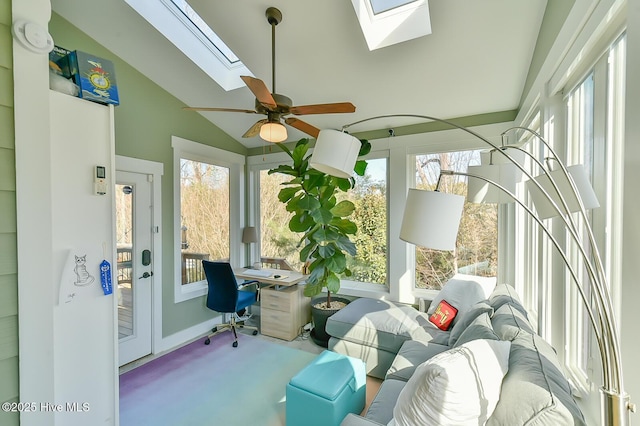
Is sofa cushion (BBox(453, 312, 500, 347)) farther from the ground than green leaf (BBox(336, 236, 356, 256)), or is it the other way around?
green leaf (BBox(336, 236, 356, 256))

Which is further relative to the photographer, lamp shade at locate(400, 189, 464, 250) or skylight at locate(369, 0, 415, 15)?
skylight at locate(369, 0, 415, 15)

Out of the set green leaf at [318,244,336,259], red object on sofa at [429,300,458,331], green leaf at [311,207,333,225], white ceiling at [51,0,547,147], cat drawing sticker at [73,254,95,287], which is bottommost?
red object on sofa at [429,300,458,331]

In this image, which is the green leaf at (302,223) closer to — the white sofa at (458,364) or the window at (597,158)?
the white sofa at (458,364)

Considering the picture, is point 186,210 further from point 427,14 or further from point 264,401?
point 427,14

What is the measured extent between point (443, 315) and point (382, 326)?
61 cm

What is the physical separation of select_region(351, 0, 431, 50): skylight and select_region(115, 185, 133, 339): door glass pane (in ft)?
9.50

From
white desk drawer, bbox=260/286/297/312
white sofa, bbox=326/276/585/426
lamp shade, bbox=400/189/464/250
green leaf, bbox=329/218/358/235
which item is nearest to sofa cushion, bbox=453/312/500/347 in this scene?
white sofa, bbox=326/276/585/426

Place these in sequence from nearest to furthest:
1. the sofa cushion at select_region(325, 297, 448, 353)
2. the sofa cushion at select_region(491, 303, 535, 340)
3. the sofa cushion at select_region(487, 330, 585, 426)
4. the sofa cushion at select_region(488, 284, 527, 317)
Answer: the sofa cushion at select_region(487, 330, 585, 426) → the sofa cushion at select_region(491, 303, 535, 340) → the sofa cushion at select_region(488, 284, 527, 317) → the sofa cushion at select_region(325, 297, 448, 353)

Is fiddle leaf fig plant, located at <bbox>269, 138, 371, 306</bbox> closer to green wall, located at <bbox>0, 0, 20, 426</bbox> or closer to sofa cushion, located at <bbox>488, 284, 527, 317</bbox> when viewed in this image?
sofa cushion, located at <bbox>488, 284, 527, 317</bbox>

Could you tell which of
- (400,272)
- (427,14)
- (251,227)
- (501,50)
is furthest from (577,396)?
(251,227)

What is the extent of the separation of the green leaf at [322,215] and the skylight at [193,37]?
65.4 inches

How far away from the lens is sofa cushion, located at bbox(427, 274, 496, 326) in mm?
2576

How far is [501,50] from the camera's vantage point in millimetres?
2211

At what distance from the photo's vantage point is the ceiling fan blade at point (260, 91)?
5.65 ft
